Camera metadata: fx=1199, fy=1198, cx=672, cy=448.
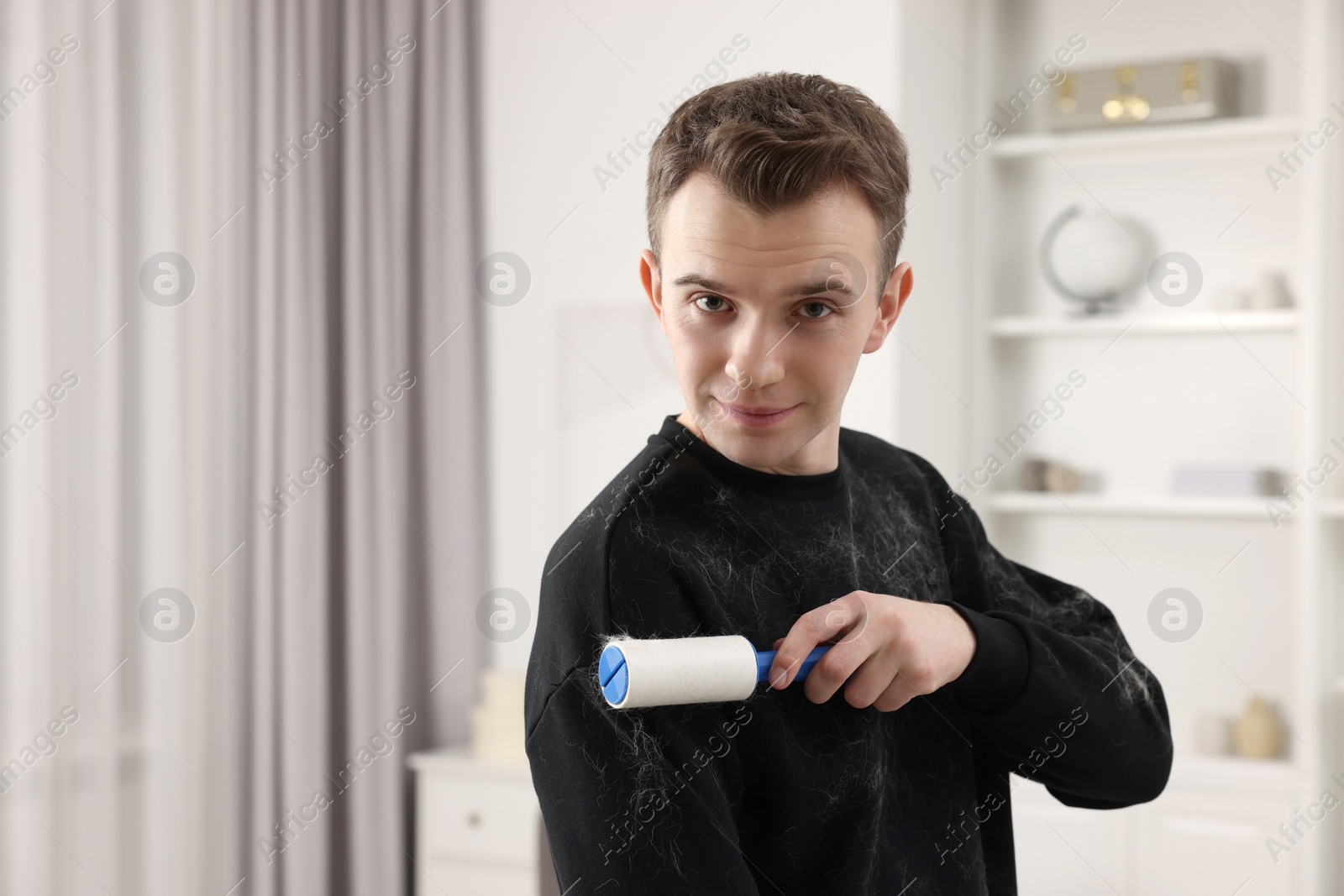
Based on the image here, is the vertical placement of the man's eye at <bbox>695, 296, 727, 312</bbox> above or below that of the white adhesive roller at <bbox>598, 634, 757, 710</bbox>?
Result: above

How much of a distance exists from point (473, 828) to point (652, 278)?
7.71ft

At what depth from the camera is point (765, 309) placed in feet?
2.58

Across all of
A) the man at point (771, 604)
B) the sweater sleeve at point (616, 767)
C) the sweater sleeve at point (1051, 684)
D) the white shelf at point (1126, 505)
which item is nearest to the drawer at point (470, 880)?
the white shelf at point (1126, 505)

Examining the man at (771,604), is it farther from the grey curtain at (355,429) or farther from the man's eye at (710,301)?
the grey curtain at (355,429)

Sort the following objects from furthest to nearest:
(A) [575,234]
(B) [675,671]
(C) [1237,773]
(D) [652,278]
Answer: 1. (A) [575,234]
2. (C) [1237,773]
3. (D) [652,278]
4. (B) [675,671]

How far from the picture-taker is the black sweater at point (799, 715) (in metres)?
0.74

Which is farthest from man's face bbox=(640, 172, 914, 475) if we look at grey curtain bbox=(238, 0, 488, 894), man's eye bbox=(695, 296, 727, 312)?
grey curtain bbox=(238, 0, 488, 894)

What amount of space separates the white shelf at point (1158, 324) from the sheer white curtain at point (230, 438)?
1.52m

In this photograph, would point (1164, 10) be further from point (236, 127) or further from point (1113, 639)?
point (1113, 639)

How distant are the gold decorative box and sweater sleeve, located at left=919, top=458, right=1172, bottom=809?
229 cm

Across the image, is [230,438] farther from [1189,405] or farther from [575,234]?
[1189,405]

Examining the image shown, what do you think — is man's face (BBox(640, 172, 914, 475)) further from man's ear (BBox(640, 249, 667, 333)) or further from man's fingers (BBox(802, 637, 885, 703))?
man's fingers (BBox(802, 637, 885, 703))

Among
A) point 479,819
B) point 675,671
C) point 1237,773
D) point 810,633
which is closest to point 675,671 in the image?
point 675,671

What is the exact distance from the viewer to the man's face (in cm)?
78
